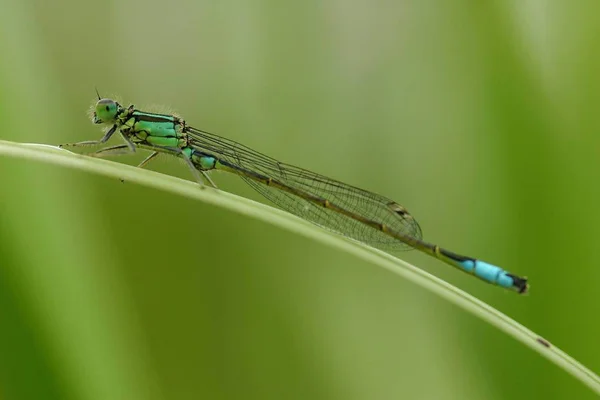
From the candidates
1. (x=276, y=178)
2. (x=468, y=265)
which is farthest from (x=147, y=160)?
(x=468, y=265)

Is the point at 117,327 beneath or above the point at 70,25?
beneath

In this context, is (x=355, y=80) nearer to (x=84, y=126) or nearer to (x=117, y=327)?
(x=84, y=126)

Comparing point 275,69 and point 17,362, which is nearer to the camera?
point 17,362

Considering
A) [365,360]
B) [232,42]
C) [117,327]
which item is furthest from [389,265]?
[232,42]

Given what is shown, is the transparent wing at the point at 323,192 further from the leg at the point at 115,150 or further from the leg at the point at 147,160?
the leg at the point at 115,150

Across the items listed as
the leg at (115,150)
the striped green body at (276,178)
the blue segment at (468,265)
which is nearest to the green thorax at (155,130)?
the striped green body at (276,178)

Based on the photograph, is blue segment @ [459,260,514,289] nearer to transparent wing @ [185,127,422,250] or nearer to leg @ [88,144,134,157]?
transparent wing @ [185,127,422,250]

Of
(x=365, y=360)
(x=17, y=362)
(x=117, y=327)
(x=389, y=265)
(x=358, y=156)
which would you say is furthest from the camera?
(x=358, y=156)

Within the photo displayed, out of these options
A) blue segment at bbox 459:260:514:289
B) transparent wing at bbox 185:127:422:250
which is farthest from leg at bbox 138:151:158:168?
blue segment at bbox 459:260:514:289
